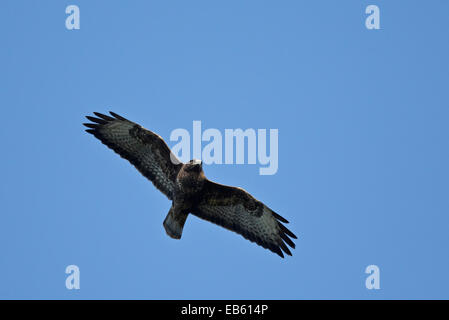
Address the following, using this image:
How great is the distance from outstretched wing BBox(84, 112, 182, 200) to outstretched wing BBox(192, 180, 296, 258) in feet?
2.73

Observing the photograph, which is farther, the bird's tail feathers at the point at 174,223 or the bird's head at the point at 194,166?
the bird's tail feathers at the point at 174,223

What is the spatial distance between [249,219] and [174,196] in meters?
1.53

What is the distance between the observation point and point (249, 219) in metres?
12.7

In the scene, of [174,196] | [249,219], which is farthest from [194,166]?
[249,219]

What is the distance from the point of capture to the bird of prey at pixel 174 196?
12477mm

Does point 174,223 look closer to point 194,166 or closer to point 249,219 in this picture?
point 194,166

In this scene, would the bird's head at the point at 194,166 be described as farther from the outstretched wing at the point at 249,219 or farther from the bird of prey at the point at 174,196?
the outstretched wing at the point at 249,219

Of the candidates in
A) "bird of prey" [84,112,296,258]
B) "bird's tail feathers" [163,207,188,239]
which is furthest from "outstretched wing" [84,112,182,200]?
"bird's tail feathers" [163,207,188,239]

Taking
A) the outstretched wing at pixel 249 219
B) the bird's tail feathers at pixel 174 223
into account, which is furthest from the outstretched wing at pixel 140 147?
the outstretched wing at pixel 249 219

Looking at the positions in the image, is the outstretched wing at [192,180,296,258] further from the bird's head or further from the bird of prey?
the bird's head

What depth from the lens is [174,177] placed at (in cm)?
1258

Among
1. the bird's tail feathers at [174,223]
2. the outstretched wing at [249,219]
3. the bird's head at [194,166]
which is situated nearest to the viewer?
the bird's head at [194,166]
